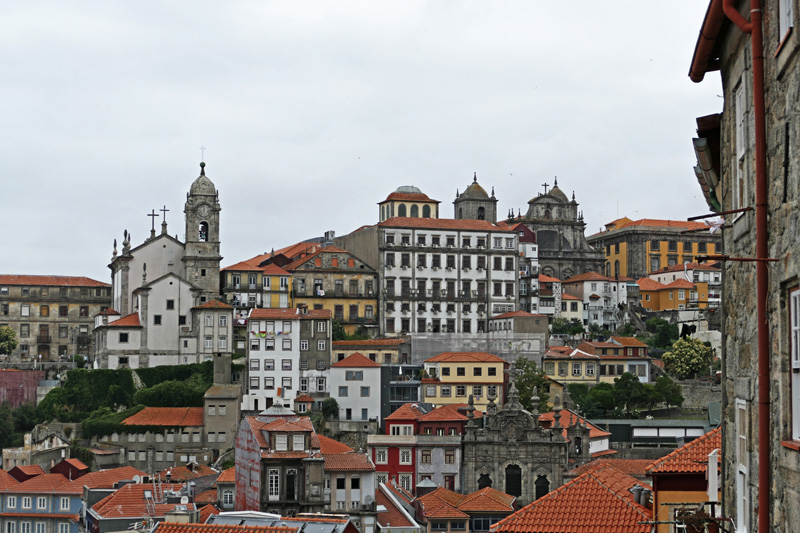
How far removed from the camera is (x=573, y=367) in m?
111

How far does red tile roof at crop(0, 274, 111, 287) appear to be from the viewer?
13250 cm

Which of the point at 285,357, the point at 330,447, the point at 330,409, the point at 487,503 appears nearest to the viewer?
the point at 487,503

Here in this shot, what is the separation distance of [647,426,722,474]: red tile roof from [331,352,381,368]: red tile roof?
281ft

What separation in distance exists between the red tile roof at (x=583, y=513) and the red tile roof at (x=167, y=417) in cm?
7936

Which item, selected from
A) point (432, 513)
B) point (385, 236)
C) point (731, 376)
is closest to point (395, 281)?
point (385, 236)

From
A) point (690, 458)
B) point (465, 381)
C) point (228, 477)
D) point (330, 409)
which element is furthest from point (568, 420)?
point (690, 458)

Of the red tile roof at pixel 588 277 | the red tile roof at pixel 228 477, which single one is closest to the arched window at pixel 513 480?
the red tile roof at pixel 228 477

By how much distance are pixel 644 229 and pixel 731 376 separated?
510 ft

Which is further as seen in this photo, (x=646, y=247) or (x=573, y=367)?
(x=646, y=247)

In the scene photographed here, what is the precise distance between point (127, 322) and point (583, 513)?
303ft

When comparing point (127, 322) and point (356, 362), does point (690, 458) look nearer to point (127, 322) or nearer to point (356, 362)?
point (356, 362)

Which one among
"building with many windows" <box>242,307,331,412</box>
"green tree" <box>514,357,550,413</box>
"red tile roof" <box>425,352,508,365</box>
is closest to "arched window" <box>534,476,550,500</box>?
"green tree" <box>514,357,550,413</box>

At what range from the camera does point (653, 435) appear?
94250 mm

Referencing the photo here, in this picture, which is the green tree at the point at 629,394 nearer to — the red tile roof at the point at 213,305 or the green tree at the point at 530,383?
the green tree at the point at 530,383
